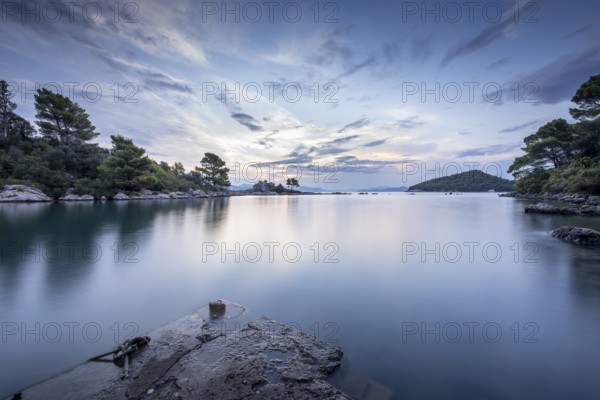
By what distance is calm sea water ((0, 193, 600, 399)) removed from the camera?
3.29 m

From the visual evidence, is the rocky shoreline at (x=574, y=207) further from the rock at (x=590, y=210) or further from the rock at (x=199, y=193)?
the rock at (x=199, y=193)

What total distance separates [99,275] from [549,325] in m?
10.6

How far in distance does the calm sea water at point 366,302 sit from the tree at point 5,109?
52.5m

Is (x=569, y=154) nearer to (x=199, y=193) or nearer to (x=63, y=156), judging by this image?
(x=199, y=193)

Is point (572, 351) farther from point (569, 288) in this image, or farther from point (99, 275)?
point (99, 275)

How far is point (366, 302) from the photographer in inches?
214

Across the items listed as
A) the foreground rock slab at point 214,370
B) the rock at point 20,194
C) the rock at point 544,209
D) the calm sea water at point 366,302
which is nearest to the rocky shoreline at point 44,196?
the rock at point 20,194

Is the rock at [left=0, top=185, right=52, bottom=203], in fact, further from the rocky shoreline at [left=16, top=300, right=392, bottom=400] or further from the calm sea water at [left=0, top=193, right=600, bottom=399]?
the rocky shoreline at [left=16, top=300, right=392, bottom=400]

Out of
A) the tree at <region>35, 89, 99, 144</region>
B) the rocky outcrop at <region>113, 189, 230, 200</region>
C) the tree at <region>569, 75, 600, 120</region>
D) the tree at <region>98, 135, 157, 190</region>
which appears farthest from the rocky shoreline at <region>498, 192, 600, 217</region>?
the tree at <region>35, 89, 99, 144</region>

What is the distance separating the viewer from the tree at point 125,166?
43.9m

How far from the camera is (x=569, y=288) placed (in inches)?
244

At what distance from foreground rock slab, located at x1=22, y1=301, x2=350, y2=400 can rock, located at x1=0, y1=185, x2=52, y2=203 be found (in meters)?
42.9

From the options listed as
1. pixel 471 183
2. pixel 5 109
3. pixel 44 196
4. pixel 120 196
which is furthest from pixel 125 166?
pixel 471 183

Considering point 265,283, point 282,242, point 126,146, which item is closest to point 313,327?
point 265,283
